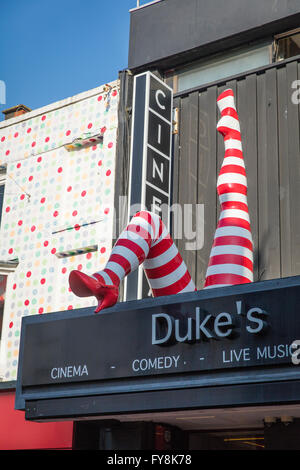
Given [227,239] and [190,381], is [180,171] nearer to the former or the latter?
[227,239]

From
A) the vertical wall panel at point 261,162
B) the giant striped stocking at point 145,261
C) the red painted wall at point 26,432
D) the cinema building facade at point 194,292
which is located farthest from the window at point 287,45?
the red painted wall at point 26,432

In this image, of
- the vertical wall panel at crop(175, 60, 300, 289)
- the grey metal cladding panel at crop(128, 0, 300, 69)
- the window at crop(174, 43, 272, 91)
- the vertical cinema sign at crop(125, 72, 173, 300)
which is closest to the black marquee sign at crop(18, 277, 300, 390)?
the vertical cinema sign at crop(125, 72, 173, 300)

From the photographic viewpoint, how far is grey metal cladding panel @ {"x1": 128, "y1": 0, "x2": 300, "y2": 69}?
11.0m

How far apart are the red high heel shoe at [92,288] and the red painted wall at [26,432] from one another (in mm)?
3739

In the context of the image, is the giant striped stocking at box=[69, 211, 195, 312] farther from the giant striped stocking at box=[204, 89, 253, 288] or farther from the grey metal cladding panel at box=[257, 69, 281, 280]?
the grey metal cladding panel at box=[257, 69, 281, 280]

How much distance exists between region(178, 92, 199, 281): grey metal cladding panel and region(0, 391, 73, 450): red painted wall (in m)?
3.02

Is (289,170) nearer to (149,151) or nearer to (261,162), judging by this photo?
(261,162)

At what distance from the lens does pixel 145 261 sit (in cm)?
805

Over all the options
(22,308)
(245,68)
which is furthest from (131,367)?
(245,68)

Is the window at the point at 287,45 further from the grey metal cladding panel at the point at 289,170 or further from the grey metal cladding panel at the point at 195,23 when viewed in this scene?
the grey metal cladding panel at the point at 289,170

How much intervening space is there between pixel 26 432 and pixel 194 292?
176 inches

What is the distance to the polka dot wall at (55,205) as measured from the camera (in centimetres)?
1141

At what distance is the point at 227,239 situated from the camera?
7797 mm

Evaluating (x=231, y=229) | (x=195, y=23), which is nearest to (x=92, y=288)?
(x=231, y=229)
